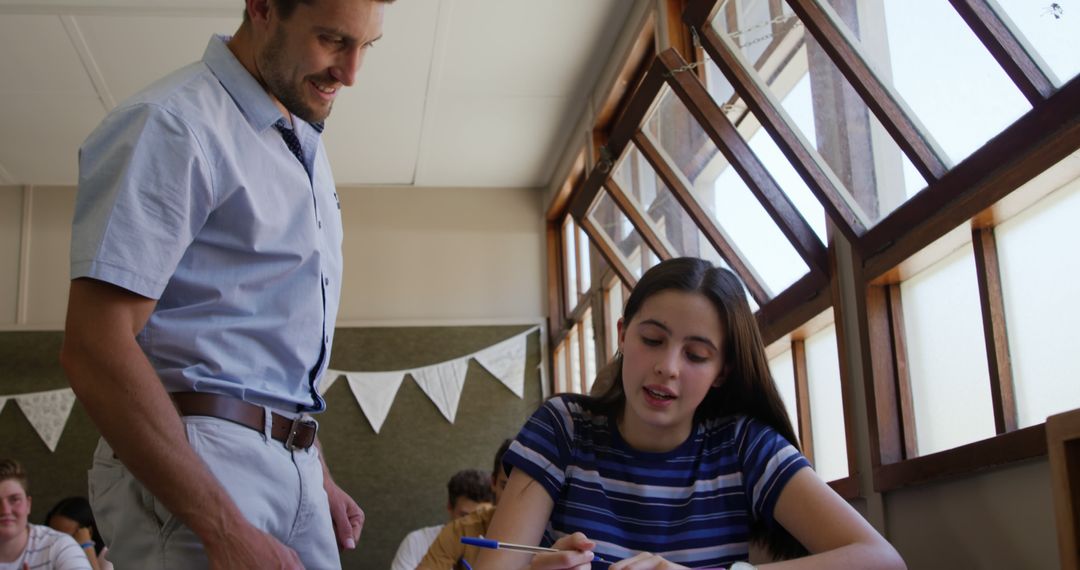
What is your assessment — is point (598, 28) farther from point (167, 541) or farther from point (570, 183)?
point (167, 541)

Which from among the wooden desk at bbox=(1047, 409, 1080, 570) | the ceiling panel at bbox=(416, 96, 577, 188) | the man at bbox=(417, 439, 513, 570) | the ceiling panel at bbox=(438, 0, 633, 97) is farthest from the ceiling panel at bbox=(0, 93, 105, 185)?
the wooden desk at bbox=(1047, 409, 1080, 570)

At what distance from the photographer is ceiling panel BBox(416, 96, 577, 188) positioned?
5.10 m

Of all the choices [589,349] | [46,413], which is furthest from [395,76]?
[46,413]

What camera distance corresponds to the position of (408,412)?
19.6 feet

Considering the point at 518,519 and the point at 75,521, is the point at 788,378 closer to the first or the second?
the point at 518,519

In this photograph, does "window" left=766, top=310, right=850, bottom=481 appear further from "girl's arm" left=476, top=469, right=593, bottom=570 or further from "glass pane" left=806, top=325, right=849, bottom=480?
"girl's arm" left=476, top=469, right=593, bottom=570

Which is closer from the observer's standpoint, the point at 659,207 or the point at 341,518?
the point at 341,518

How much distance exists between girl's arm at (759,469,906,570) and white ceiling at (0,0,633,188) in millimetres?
2895

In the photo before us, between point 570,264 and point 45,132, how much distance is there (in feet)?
8.81

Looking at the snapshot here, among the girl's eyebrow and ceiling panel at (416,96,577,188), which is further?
ceiling panel at (416,96,577,188)

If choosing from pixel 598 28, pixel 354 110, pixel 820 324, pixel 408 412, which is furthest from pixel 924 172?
pixel 408 412

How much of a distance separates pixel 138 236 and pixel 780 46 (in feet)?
6.21

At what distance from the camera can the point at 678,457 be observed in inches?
65.6

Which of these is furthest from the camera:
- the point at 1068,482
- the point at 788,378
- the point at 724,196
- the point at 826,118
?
the point at 724,196
